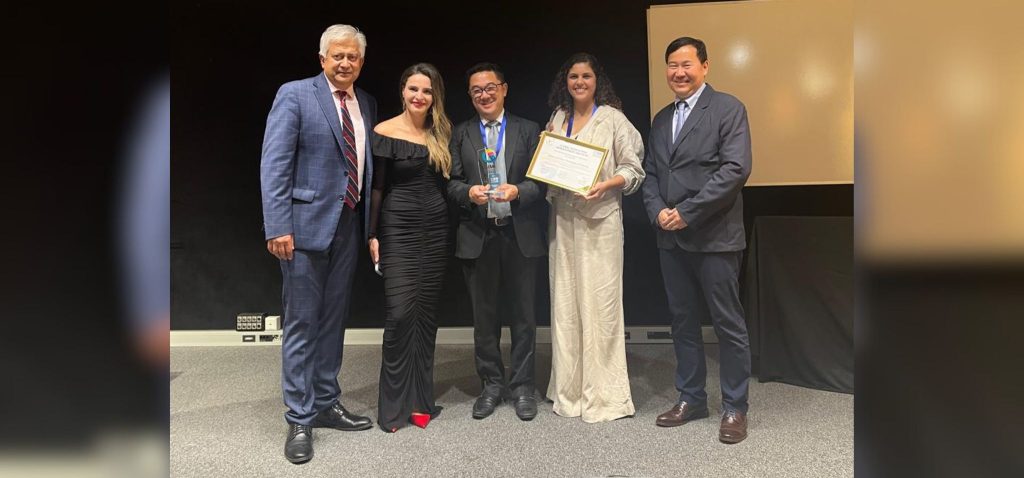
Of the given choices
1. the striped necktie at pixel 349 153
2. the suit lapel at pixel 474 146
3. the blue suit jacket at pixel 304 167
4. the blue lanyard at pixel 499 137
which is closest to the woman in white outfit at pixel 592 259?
the blue lanyard at pixel 499 137

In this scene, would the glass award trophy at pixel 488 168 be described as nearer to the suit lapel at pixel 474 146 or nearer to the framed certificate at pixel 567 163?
the suit lapel at pixel 474 146

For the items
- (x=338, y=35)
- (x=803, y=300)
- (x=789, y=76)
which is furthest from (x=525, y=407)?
(x=789, y=76)

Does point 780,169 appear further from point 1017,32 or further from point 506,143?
point 1017,32

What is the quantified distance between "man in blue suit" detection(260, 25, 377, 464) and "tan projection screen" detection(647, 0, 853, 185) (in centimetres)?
220

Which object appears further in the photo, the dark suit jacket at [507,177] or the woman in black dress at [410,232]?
the dark suit jacket at [507,177]

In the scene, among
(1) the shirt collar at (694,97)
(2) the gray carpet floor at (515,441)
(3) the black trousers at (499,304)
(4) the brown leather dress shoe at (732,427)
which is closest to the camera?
(2) the gray carpet floor at (515,441)

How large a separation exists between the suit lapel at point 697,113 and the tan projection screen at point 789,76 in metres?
1.04

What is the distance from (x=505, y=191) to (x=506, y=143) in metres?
0.27

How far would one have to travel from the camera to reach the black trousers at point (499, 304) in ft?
9.12

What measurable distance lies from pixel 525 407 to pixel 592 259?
2.53ft

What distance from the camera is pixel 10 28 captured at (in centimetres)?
44

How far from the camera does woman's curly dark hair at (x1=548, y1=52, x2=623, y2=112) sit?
2666mm

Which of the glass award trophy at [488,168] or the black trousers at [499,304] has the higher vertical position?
the glass award trophy at [488,168]

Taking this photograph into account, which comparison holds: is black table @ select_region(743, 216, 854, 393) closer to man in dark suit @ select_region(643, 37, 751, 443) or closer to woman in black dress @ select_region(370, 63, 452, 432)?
man in dark suit @ select_region(643, 37, 751, 443)
